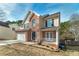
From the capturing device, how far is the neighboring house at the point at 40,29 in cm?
279

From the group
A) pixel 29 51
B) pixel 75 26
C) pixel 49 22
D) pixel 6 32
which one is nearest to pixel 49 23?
pixel 49 22

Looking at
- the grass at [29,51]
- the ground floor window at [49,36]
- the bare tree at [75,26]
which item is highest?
the bare tree at [75,26]

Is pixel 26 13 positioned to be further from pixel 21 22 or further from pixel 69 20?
pixel 69 20

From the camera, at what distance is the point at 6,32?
2.86 metres

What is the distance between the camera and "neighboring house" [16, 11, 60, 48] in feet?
9.16

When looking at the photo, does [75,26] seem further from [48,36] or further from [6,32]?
[6,32]

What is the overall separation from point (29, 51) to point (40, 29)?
325 mm

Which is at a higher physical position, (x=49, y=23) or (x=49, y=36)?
(x=49, y=23)

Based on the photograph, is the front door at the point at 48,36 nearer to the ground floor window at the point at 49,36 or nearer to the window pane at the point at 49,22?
the ground floor window at the point at 49,36

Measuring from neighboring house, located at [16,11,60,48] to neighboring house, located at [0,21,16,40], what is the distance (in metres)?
0.08

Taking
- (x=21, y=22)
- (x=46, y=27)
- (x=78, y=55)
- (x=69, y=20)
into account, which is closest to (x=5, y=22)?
(x=21, y=22)

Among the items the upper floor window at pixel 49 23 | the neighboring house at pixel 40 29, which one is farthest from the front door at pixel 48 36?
the upper floor window at pixel 49 23

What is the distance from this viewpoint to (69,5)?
9.13ft

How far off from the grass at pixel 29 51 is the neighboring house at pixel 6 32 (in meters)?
0.12
